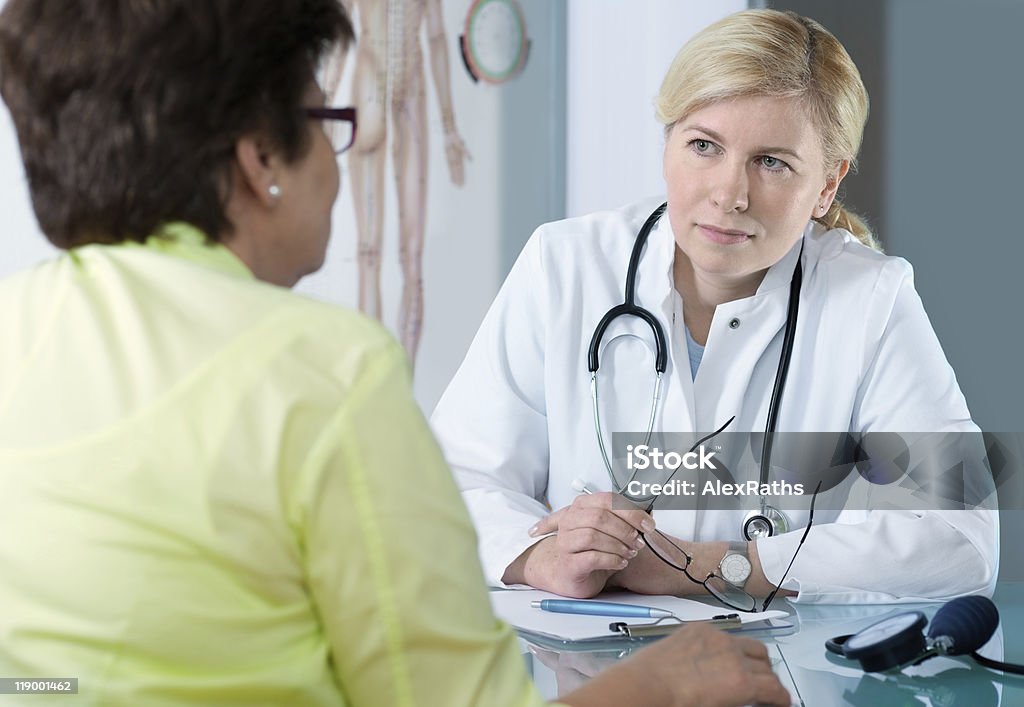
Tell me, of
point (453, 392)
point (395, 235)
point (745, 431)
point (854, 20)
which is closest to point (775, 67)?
point (745, 431)

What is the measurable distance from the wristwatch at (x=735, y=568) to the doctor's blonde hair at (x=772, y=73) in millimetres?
620

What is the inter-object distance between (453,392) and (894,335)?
67 cm

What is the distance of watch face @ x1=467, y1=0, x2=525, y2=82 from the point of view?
2.82 meters

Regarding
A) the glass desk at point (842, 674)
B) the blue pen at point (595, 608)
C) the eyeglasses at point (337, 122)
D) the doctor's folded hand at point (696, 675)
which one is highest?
the eyeglasses at point (337, 122)

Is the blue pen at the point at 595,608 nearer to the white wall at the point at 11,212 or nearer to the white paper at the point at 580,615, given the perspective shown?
the white paper at the point at 580,615

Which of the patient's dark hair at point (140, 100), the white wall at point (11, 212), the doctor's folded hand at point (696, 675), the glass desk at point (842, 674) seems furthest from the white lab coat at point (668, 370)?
the white wall at point (11, 212)

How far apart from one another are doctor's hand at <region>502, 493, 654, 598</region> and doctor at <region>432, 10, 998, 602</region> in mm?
65

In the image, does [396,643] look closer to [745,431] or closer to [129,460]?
[129,460]

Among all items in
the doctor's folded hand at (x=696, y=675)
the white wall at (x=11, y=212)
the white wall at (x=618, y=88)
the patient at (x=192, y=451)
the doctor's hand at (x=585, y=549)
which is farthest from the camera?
the white wall at (x=618, y=88)

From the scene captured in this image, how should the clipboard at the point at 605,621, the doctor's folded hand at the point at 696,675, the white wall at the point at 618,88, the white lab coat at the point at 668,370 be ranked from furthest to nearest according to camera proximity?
the white wall at the point at 618,88 → the white lab coat at the point at 668,370 → the clipboard at the point at 605,621 → the doctor's folded hand at the point at 696,675

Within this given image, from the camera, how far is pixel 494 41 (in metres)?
2.84

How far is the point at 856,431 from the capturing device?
1582 millimetres

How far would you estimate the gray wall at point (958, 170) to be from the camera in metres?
2.04

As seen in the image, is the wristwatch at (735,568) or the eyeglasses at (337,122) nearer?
the eyeglasses at (337,122)
